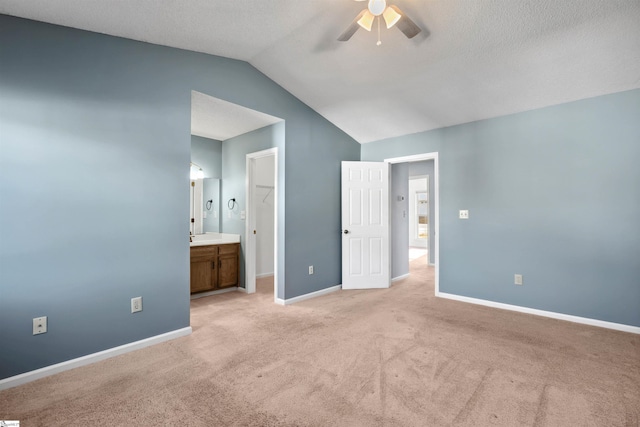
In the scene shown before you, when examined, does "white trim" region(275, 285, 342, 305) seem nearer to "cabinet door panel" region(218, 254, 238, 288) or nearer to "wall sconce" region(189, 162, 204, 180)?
"cabinet door panel" region(218, 254, 238, 288)

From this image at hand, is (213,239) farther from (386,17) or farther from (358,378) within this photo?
(386,17)

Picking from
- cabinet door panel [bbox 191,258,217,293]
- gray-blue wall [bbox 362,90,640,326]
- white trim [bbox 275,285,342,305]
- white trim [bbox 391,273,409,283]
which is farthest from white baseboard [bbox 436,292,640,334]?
cabinet door panel [bbox 191,258,217,293]

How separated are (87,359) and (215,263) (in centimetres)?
210

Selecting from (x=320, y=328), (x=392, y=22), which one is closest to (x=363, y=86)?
(x=392, y=22)

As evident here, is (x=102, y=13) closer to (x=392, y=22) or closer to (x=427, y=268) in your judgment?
(x=392, y=22)

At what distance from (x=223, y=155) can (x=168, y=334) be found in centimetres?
311

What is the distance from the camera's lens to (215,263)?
4465 millimetres

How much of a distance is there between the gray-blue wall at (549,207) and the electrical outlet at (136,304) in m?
3.71

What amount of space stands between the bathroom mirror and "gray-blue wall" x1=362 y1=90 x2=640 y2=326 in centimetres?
352

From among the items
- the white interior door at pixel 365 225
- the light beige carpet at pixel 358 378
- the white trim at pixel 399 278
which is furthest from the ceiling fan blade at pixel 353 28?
the white trim at pixel 399 278

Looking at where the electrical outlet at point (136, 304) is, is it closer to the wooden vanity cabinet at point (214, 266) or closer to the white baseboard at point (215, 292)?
the wooden vanity cabinet at point (214, 266)

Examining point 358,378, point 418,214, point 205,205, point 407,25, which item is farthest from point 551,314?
point 418,214

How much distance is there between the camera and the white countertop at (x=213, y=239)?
170 inches

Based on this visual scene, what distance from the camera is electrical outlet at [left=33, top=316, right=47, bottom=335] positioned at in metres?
2.22
